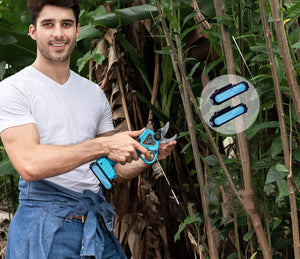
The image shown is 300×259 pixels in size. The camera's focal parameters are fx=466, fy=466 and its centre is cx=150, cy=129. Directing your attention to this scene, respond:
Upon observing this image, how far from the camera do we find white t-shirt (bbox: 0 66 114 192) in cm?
126

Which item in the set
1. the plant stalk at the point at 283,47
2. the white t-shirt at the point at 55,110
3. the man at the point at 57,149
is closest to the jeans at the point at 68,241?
the man at the point at 57,149

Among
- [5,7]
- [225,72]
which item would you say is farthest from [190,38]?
[5,7]

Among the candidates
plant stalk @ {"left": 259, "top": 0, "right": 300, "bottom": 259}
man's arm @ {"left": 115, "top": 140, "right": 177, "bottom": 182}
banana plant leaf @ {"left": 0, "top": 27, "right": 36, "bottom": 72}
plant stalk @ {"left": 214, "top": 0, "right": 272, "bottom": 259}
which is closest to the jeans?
man's arm @ {"left": 115, "top": 140, "right": 177, "bottom": 182}

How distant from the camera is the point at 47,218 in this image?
1304 millimetres

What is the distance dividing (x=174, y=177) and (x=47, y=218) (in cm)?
68

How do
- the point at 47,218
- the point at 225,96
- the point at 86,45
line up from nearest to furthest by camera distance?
1. the point at 225,96
2. the point at 47,218
3. the point at 86,45

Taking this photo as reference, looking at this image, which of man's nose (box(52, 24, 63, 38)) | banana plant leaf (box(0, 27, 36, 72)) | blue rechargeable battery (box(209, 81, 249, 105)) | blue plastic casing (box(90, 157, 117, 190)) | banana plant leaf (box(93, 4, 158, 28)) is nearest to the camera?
blue rechargeable battery (box(209, 81, 249, 105))

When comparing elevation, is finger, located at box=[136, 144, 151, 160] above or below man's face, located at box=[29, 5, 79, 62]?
below

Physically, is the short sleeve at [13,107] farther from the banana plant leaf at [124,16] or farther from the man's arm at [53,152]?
the banana plant leaf at [124,16]

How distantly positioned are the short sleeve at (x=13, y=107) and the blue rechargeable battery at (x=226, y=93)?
49 cm

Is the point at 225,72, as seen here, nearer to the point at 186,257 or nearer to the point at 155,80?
the point at 155,80

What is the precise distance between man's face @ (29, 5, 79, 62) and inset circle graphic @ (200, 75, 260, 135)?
1.43ft

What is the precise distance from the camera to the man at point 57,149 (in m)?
1.21

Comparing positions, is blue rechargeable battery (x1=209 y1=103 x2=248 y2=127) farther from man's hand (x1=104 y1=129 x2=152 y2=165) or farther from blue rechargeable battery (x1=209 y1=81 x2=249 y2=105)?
man's hand (x1=104 y1=129 x2=152 y2=165)
